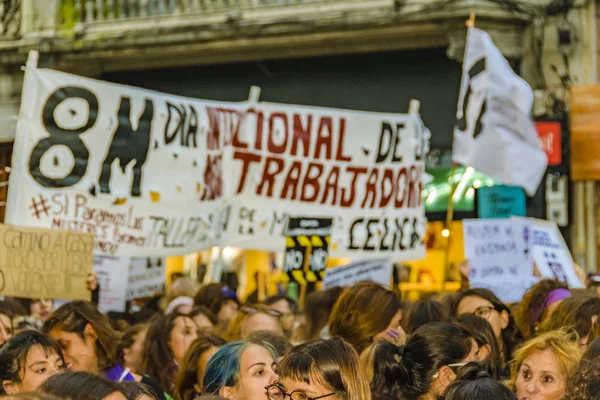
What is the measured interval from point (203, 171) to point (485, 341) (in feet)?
15.3

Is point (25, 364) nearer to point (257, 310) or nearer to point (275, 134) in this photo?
point (257, 310)

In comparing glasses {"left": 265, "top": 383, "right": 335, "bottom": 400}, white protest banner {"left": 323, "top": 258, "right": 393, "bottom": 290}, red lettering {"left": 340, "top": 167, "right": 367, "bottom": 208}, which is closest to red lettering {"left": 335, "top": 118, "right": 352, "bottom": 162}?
red lettering {"left": 340, "top": 167, "right": 367, "bottom": 208}

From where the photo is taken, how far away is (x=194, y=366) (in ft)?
25.5

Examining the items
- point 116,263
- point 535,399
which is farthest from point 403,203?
point 535,399

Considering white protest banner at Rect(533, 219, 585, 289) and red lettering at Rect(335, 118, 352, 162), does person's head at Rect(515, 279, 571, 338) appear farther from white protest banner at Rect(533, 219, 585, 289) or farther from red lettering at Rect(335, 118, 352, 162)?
red lettering at Rect(335, 118, 352, 162)

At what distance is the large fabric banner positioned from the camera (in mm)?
10148

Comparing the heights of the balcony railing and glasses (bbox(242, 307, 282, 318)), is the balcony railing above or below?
above

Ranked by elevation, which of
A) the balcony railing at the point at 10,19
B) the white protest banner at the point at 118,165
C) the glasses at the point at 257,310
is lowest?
the glasses at the point at 257,310

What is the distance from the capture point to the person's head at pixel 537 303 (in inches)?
378

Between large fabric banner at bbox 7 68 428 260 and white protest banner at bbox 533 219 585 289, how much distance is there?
1.14 metres

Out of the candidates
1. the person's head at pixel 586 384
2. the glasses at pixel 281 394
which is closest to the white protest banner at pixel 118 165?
the glasses at pixel 281 394

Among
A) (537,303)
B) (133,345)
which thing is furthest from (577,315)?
(133,345)

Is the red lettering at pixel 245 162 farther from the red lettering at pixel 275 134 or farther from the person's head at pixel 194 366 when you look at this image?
the person's head at pixel 194 366

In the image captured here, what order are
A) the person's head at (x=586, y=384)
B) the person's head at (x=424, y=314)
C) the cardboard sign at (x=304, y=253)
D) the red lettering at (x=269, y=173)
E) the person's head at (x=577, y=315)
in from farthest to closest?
1. the cardboard sign at (x=304, y=253)
2. the red lettering at (x=269, y=173)
3. the person's head at (x=424, y=314)
4. the person's head at (x=577, y=315)
5. the person's head at (x=586, y=384)
